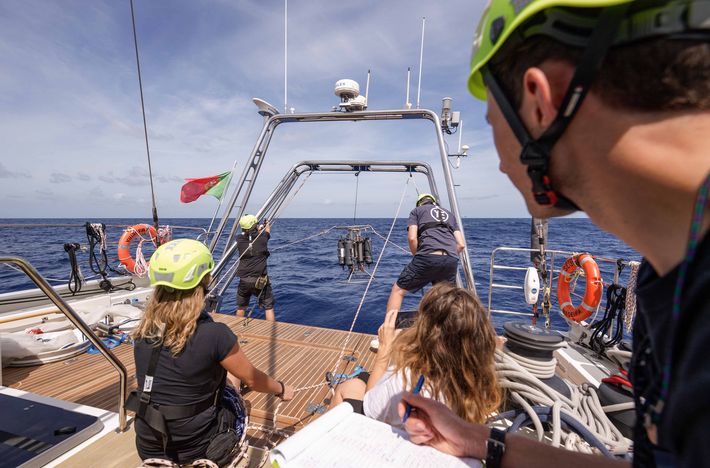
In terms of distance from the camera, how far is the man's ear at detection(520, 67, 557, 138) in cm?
59

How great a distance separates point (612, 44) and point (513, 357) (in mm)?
2728

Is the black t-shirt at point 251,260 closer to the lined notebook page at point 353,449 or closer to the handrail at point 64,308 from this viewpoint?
the handrail at point 64,308

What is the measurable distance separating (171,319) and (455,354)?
1904 mm

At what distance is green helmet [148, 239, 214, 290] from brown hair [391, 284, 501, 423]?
1565 mm

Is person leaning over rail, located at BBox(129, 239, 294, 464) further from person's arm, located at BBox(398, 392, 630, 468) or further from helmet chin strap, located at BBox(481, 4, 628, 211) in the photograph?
helmet chin strap, located at BBox(481, 4, 628, 211)

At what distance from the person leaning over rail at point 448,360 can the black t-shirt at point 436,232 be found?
9.21 feet

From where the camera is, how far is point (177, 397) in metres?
2.04

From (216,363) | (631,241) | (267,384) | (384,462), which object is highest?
(631,241)

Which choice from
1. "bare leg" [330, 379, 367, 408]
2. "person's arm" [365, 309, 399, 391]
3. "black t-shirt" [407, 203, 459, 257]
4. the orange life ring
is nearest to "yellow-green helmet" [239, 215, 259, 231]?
the orange life ring

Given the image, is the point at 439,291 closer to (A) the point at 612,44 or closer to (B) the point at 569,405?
(B) the point at 569,405

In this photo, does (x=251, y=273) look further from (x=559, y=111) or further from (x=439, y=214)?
(x=559, y=111)

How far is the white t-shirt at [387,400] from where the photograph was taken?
70.2 inches

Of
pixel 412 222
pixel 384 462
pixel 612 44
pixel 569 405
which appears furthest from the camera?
pixel 412 222

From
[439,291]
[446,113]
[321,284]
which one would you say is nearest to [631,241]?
[439,291]
